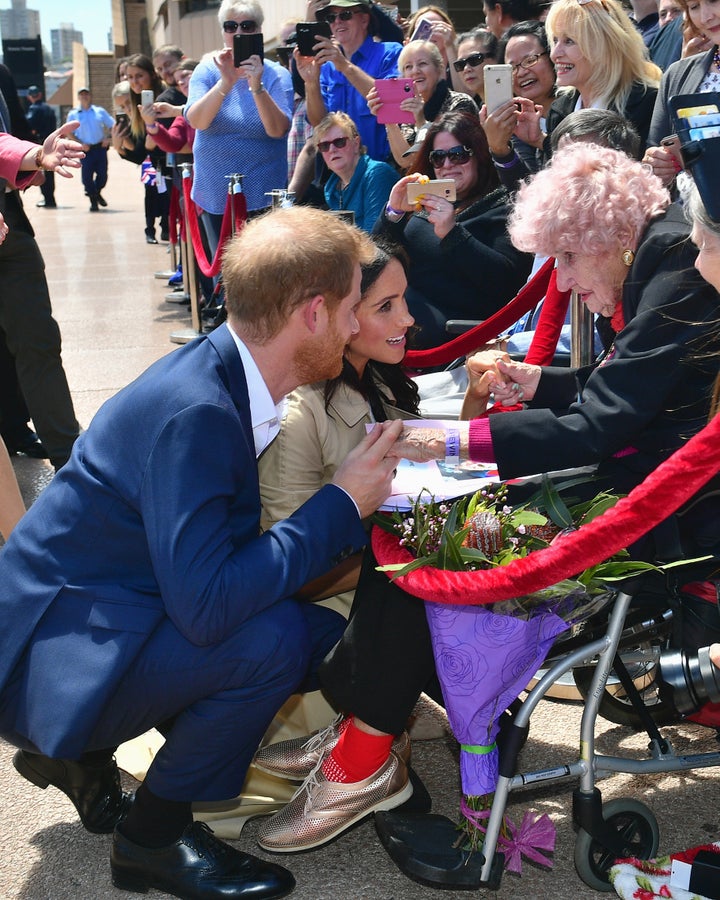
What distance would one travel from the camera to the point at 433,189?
4.43m

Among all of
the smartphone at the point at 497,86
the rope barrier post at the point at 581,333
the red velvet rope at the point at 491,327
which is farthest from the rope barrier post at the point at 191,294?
the rope barrier post at the point at 581,333

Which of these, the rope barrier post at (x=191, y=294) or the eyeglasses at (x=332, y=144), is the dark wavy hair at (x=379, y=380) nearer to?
the eyeglasses at (x=332, y=144)

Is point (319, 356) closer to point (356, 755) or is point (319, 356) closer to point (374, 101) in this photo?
point (356, 755)

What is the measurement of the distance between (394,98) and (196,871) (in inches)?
164

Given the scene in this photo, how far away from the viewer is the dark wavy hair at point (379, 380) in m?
3.00

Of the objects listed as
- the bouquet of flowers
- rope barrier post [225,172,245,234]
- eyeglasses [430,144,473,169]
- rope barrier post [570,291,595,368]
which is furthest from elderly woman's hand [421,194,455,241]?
rope barrier post [225,172,245,234]

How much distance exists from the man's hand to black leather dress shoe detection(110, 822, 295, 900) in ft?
2.82

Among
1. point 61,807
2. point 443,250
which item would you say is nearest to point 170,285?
point 443,250

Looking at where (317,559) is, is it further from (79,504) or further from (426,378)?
(426,378)

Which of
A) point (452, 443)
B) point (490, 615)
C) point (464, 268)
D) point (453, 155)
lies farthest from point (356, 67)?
point (490, 615)

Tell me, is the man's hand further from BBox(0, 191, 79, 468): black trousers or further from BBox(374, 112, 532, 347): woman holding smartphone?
BBox(0, 191, 79, 468): black trousers

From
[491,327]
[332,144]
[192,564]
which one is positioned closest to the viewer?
[192,564]

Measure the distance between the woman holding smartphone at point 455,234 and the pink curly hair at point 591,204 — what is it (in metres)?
1.62

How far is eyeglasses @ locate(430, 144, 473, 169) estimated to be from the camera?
4.69m
